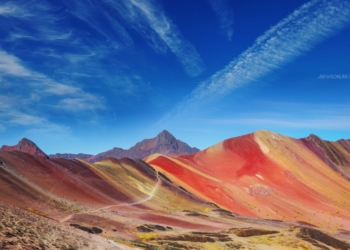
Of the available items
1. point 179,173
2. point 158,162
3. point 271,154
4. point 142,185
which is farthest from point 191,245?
point 271,154

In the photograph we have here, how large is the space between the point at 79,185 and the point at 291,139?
86199 mm

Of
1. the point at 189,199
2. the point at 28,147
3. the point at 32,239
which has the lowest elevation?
the point at 32,239

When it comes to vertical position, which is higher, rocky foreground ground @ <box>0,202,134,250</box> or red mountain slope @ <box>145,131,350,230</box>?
red mountain slope @ <box>145,131,350,230</box>

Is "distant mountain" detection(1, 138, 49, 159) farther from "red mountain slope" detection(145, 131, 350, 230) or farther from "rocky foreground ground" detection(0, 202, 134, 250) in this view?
"rocky foreground ground" detection(0, 202, 134, 250)

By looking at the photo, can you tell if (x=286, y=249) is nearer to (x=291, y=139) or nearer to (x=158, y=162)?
(x=158, y=162)

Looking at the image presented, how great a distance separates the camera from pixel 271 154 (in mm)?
98125

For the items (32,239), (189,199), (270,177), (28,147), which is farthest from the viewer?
(28,147)

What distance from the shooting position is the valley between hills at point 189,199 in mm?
27748

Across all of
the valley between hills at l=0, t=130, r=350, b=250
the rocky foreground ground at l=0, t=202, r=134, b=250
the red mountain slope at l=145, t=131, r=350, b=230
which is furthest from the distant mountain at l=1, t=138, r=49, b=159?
the rocky foreground ground at l=0, t=202, r=134, b=250

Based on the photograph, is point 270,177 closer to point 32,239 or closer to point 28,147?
point 32,239

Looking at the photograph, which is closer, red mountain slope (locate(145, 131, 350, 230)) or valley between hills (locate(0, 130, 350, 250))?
valley between hills (locate(0, 130, 350, 250))

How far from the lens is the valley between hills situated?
27.7 meters

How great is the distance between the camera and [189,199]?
2586 inches

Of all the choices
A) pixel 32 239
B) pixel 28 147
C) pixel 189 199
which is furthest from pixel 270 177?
pixel 28 147
